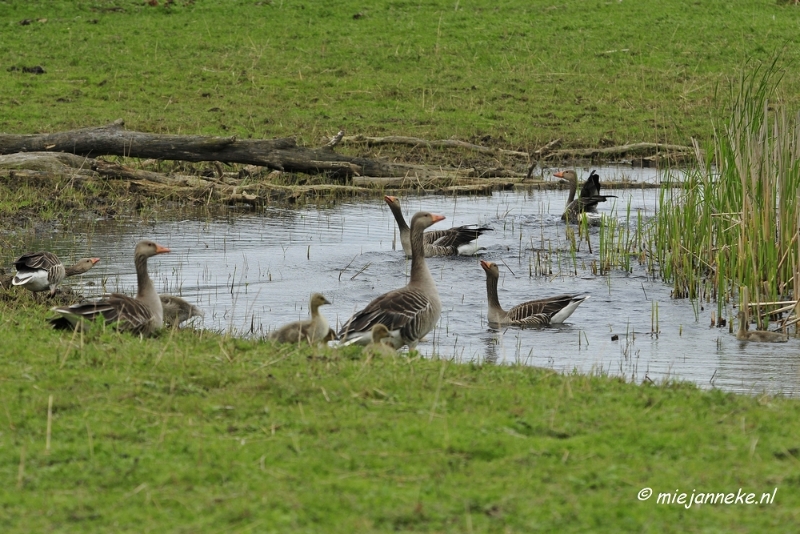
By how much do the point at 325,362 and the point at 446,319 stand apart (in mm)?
5578

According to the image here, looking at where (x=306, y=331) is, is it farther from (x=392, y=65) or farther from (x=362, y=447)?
(x=392, y=65)

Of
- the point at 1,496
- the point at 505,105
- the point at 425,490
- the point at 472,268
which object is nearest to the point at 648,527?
the point at 425,490

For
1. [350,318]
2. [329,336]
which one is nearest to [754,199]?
[350,318]

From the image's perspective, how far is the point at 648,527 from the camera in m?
5.59

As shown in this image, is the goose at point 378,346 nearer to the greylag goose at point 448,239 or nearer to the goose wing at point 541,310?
the goose wing at point 541,310

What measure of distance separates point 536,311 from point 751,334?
2.77 metres

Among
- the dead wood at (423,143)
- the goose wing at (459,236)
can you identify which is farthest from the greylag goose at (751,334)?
the dead wood at (423,143)

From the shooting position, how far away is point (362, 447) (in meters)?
6.61

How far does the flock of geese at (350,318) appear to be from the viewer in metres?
10.1

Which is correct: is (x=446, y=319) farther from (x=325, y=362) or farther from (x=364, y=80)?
(x=364, y=80)

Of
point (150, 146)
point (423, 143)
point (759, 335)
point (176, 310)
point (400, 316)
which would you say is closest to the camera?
point (400, 316)

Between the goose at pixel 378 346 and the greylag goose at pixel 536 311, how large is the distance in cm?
343

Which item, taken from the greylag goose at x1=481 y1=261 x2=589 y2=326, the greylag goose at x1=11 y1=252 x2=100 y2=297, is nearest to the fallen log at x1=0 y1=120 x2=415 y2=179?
the greylag goose at x1=11 y1=252 x2=100 y2=297

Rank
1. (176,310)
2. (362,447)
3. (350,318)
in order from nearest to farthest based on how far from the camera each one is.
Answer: (362,447) → (176,310) → (350,318)
